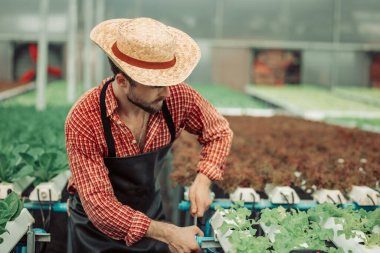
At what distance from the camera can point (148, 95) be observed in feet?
7.50

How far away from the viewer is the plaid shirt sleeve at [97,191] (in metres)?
2.28

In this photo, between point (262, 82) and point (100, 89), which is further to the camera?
point (262, 82)

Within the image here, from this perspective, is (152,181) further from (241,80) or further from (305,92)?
(241,80)

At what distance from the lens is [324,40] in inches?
626

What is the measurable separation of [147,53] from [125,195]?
0.81 m

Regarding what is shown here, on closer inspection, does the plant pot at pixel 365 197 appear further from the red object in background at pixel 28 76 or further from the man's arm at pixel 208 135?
the red object in background at pixel 28 76

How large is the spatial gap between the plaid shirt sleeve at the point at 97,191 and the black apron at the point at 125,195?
0.61 feet

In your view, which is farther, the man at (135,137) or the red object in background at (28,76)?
the red object in background at (28,76)

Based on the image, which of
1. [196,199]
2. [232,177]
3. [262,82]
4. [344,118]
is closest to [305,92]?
[262,82]

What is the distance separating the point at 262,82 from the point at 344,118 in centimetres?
614

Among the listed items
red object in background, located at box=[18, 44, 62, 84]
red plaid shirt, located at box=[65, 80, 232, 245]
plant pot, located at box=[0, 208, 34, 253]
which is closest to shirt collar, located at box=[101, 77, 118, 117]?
red plaid shirt, located at box=[65, 80, 232, 245]

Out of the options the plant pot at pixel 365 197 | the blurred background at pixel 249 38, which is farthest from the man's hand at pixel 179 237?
the blurred background at pixel 249 38

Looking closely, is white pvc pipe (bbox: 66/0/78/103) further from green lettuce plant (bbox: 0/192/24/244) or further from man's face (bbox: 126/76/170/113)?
man's face (bbox: 126/76/170/113)

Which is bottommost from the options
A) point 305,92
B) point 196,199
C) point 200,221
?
point 305,92
